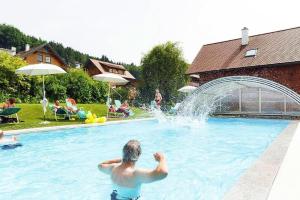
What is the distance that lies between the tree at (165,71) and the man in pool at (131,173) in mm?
41853

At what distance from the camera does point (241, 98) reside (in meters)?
24.7

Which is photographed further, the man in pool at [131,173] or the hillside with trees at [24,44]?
the hillside with trees at [24,44]

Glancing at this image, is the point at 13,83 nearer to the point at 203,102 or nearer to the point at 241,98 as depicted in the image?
Answer: the point at 203,102

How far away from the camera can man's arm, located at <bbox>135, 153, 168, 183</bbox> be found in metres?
3.08

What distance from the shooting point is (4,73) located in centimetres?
2338

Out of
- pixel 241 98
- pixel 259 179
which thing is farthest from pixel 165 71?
pixel 259 179

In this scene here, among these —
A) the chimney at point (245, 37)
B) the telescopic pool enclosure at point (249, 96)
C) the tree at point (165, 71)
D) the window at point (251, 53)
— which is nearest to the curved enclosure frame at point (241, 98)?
the telescopic pool enclosure at point (249, 96)

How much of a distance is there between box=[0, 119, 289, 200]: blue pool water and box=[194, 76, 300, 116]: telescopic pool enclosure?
25.7 feet

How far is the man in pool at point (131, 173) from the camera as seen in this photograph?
10.3 feet

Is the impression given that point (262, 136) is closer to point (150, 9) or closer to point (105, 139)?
point (105, 139)

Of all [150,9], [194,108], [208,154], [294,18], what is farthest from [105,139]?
[294,18]

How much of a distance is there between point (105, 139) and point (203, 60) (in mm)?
19668

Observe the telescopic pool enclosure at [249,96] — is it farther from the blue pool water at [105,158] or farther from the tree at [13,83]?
the tree at [13,83]

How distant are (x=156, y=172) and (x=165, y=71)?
43150 millimetres
